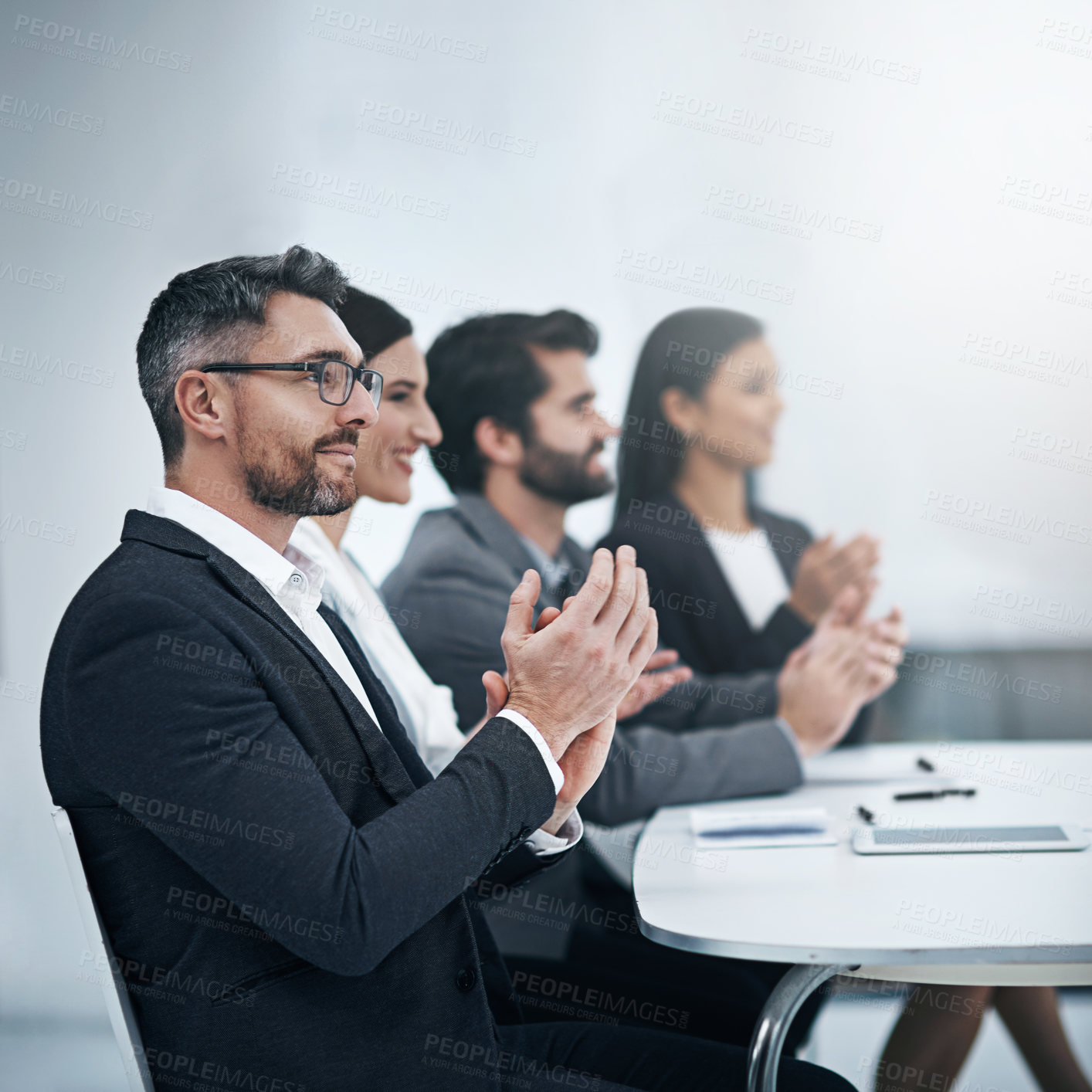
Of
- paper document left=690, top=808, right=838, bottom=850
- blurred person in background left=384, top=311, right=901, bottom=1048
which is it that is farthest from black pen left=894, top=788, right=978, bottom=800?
blurred person in background left=384, top=311, right=901, bottom=1048

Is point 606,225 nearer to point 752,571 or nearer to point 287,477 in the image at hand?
point 752,571

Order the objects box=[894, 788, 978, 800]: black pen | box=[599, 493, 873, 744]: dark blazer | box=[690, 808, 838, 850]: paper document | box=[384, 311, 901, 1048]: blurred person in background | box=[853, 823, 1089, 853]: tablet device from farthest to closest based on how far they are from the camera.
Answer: box=[599, 493, 873, 744]: dark blazer < box=[384, 311, 901, 1048]: blurred person in background < box=[894, 788, 978, 800]: black pen < box=[690, 808, 838, 850]: paper document < box=[853, 823, 1089, 853]: tablet device

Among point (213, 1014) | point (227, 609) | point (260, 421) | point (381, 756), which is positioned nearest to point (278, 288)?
point (260, 421)

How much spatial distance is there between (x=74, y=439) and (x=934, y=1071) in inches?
89.1

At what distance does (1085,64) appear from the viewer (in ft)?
7.82

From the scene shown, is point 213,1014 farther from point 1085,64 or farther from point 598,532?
point 1085,64

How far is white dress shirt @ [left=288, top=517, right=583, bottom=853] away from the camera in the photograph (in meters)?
1.82

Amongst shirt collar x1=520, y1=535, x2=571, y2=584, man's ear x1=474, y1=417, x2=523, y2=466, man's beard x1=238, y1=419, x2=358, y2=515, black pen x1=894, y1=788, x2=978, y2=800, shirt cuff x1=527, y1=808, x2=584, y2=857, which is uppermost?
man's beard x1=238, y1=419, x2=358, y2=515

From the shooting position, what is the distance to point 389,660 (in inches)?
77.7

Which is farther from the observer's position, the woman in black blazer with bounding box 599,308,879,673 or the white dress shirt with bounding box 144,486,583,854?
the woman in black blazer with bounding box 599,308,879,673

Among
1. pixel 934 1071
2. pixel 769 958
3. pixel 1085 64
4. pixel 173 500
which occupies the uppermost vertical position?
pixel 1085 64

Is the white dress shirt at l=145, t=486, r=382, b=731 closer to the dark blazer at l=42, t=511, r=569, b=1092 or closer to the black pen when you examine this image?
the dark blazer at l=42, t=511, r=569, b=1092

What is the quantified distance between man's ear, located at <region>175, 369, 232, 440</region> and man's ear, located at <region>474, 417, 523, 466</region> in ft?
4.25

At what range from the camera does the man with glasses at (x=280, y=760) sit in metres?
0.86
